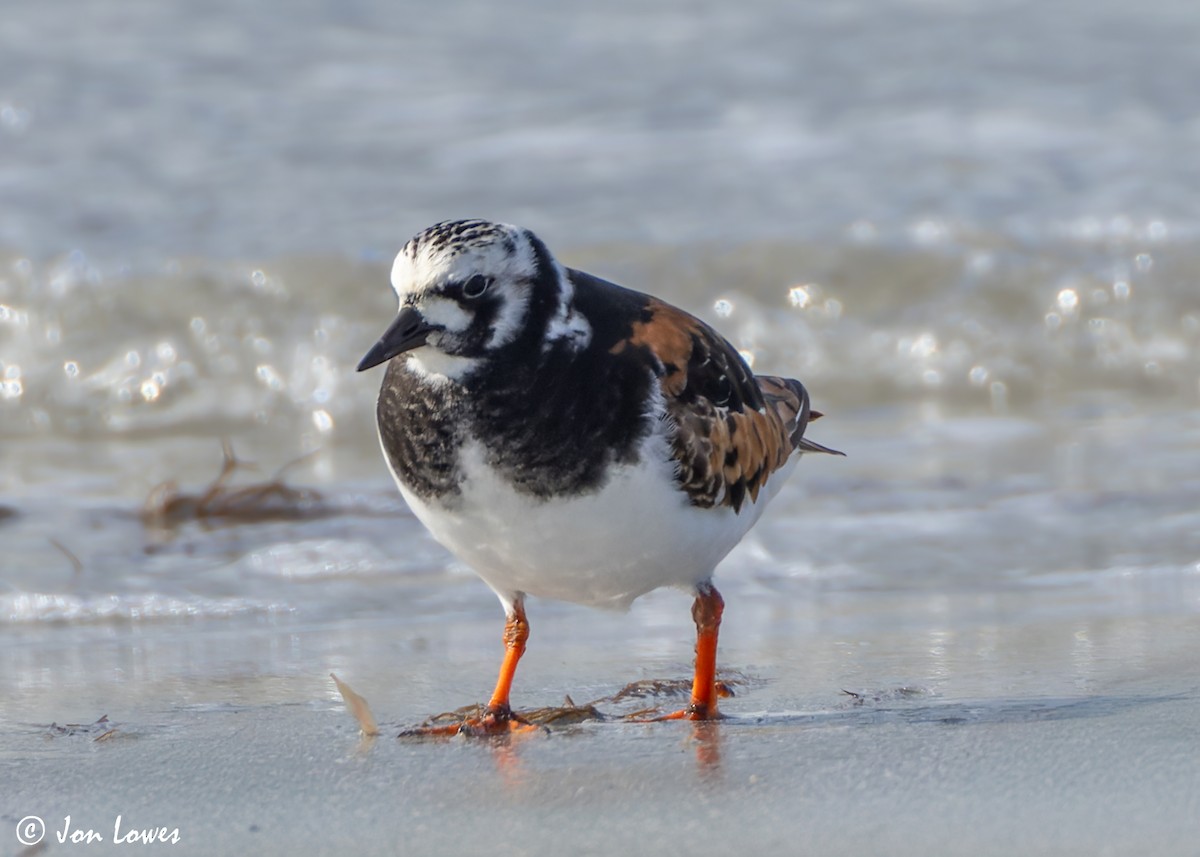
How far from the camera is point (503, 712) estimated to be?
10.5ft

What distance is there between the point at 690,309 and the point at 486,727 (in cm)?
565

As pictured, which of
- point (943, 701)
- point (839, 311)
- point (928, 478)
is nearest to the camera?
point (943, 701)

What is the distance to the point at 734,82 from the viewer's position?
11.5 metres

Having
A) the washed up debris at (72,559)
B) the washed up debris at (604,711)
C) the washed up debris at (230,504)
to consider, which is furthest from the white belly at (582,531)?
the washed up debris at (230,504)

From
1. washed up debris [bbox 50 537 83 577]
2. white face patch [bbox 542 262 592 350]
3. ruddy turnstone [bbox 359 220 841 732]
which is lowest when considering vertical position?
washed up debris [bbox 50 537 83 577]

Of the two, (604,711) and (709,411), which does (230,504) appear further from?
(709,411)

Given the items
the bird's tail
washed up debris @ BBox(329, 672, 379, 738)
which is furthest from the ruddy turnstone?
the bird's tail

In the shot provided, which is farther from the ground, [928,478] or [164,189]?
[164,189]

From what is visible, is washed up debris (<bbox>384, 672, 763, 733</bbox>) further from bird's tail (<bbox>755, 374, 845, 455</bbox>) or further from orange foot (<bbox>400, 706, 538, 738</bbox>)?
bird's tail (<bbox>755, 374, 845, 455</bbox>)

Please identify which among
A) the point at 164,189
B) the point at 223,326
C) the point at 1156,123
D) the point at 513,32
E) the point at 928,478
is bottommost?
the point at 928,478

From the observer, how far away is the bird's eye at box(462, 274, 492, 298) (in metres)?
2.86

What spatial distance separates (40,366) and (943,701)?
224 inches

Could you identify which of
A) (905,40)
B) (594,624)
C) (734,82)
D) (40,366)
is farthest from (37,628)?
(905,40)

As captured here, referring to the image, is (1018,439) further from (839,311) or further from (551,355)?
(551,355)
